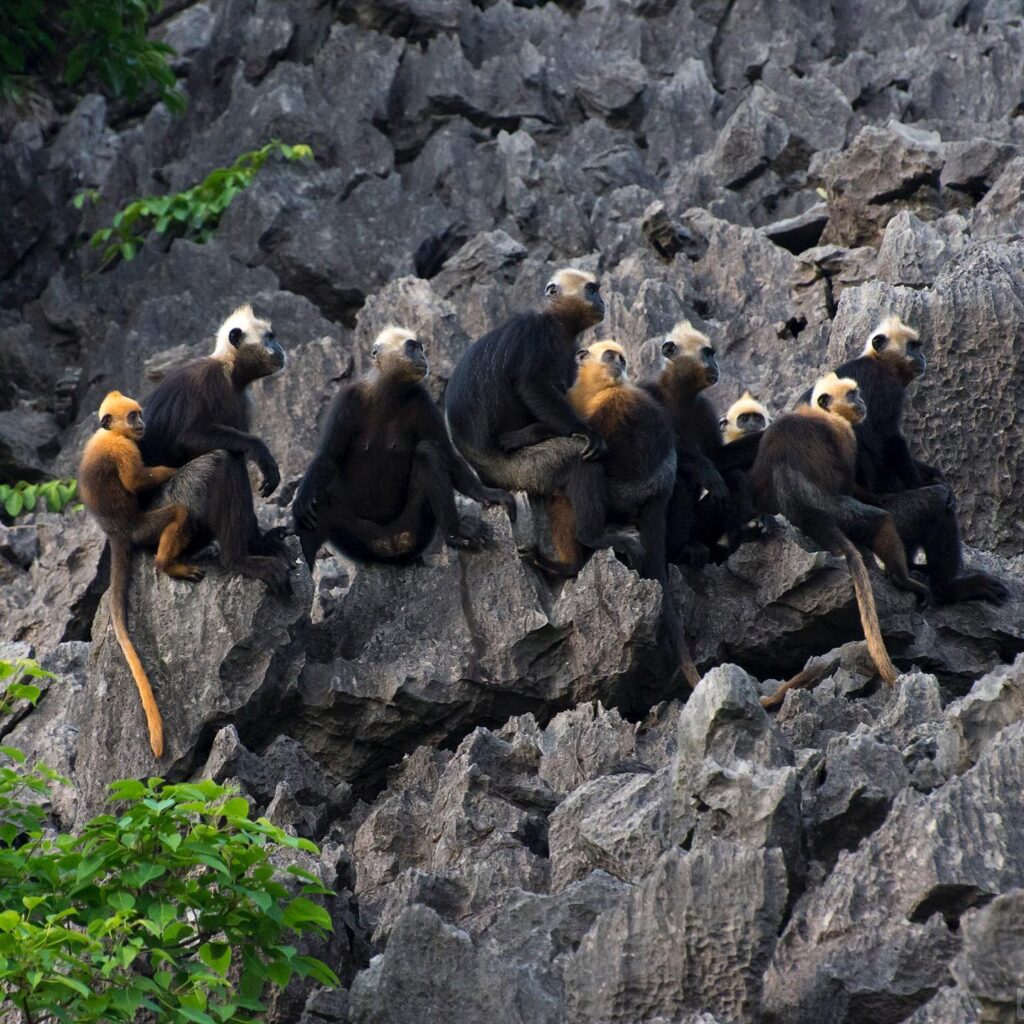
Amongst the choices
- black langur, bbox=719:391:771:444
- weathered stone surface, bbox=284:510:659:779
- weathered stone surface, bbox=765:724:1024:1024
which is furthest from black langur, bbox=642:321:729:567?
weathered stone surface, bbox=765:724:1024:1024

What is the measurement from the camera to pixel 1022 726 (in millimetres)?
7363

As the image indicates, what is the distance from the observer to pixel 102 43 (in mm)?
17156

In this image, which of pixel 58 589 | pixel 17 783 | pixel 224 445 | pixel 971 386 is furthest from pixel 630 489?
pixel 17 783

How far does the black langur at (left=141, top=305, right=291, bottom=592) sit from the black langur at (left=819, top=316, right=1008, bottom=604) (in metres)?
3.05

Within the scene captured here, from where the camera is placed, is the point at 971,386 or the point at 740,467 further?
the point at 971,386

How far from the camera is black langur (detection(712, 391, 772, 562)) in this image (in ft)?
34.4

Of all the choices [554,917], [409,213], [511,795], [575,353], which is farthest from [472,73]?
[554,917]

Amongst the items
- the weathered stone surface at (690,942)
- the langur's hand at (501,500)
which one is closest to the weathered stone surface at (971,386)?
the langur's hand at (501,500)

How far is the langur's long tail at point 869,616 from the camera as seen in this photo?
941 centimetres

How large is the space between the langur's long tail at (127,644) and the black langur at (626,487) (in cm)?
194

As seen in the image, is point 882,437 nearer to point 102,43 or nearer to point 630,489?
point 630,489

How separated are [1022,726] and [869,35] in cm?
1357

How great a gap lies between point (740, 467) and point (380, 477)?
1.95 m

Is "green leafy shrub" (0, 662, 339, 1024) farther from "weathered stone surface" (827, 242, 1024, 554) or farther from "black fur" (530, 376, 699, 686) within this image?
"weathered stone surface" (827, 242, 1024, 554)
